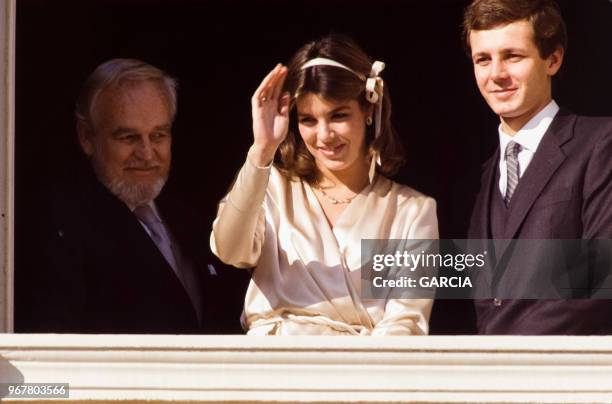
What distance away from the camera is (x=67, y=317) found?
1064 centimetres

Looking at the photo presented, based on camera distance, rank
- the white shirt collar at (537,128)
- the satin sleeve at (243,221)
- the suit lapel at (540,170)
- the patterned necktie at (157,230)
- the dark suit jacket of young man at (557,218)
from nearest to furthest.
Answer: the satin sleeve at (243,221), the dark suit jacket of young man at (557,218), the suit lapel at (540,170), the white shirt collar at (537,128), the patterned necktie at (157,230)

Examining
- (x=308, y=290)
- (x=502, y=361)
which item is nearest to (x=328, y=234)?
(x=308, y=290)

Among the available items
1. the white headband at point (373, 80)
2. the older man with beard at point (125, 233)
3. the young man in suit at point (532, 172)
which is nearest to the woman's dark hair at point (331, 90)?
the white headband at point (373, 80)

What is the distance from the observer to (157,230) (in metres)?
10.8

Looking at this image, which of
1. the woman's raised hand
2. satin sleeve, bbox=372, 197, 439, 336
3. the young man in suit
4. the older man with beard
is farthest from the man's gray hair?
the young man in suit

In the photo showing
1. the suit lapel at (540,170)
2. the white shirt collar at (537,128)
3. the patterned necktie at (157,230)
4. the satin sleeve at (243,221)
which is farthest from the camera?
the patterned necktie at (157,230)

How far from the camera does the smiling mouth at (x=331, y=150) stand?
1059 centimetres

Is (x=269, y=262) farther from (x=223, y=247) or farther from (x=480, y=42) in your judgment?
(x=480, y=42)

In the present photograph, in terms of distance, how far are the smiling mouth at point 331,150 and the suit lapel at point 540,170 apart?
3.02ft

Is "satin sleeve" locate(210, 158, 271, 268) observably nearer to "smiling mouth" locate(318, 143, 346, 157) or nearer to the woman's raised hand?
the woman's raised hand

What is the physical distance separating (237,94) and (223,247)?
2.68 feet

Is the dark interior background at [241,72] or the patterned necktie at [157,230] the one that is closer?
the dark interior background at [241,72]

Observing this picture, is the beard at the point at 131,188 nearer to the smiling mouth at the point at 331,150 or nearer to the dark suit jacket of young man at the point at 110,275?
the dark suit jacket of young man at the point at 110,275

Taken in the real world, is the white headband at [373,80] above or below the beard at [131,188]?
above
